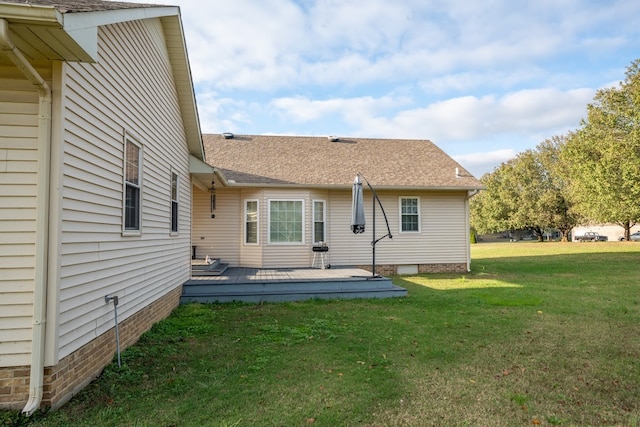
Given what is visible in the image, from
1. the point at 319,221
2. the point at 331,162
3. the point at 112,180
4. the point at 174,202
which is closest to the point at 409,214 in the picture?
the point at 319,221

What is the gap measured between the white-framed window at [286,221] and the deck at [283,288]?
243cm

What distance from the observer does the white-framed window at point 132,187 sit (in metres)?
5.04

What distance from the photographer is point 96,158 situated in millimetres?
4109

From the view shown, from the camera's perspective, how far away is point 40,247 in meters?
3.19

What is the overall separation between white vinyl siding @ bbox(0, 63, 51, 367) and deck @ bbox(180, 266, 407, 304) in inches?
206

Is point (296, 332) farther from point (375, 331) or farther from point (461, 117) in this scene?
point (461, 117)

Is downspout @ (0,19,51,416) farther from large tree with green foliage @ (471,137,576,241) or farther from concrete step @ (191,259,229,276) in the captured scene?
large tree with green foliage @ (471,137,576,241)

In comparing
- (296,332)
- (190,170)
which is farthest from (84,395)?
(190,170)

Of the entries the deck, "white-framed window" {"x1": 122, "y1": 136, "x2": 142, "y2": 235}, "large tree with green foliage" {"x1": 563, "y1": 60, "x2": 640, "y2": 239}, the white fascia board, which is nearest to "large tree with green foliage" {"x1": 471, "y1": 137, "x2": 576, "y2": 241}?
"large tree with green foliage" {"x1": 563, "y1": 60, "x2": 640, "y2": 239}

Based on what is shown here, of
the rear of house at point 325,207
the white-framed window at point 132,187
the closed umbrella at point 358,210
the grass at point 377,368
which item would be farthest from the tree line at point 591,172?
the white-framed window at point 132,187

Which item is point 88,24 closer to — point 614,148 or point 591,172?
point 614,148

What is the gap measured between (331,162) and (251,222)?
12.7 feet

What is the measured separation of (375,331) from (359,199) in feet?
13.7

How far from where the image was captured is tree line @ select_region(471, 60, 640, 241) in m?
18.6
